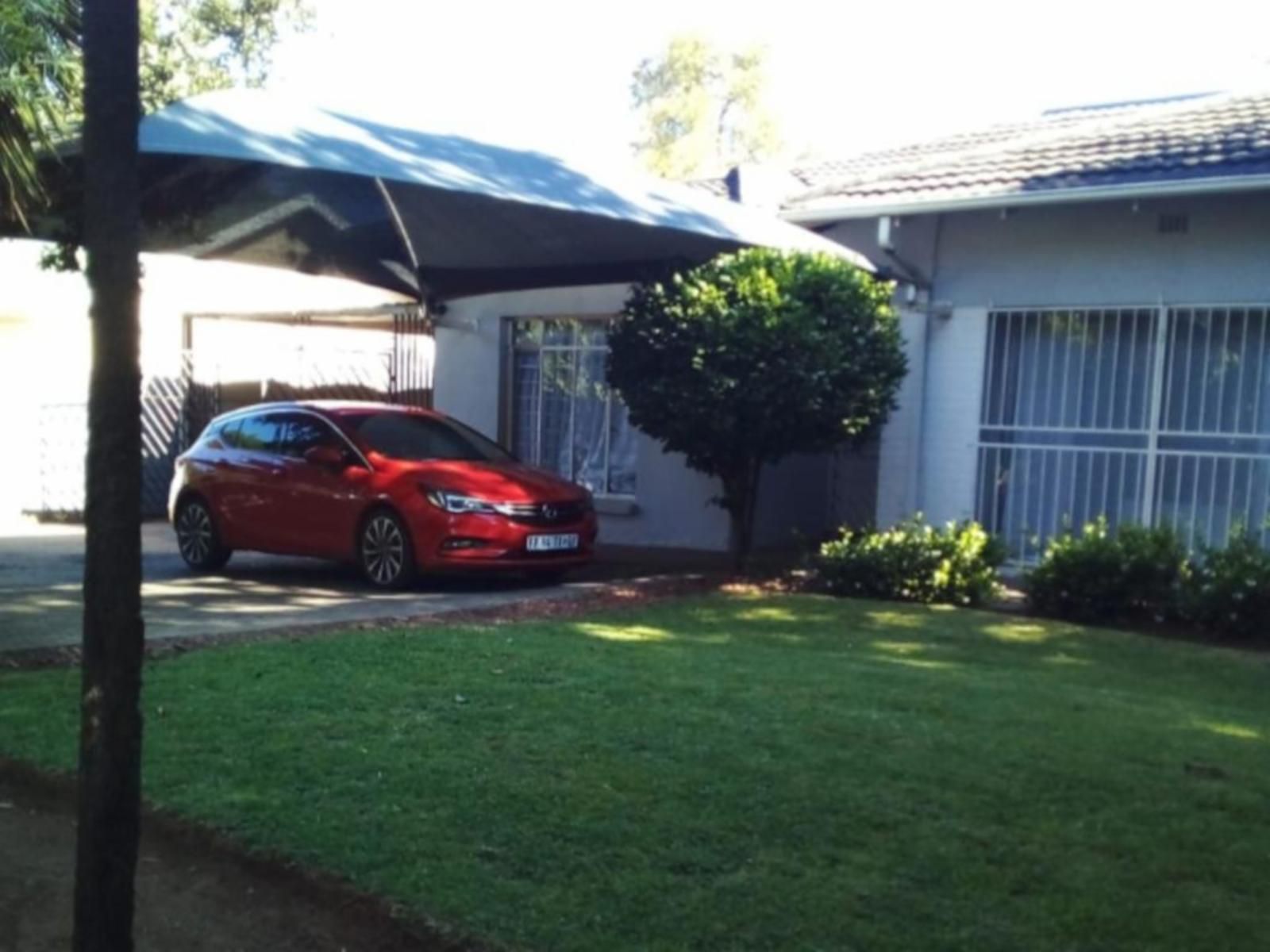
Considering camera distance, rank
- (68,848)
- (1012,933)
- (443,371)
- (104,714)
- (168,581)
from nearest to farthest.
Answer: (104,714), (1012,933), (68,848), (168,581), (443,371)

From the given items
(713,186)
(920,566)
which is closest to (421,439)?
(920,566)

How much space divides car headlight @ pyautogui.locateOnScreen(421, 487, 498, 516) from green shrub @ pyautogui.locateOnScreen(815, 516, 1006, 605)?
9.25 feet

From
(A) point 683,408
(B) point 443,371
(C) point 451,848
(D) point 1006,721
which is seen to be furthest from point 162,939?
(B) point 443,371

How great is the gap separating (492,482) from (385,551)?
106 centimetres

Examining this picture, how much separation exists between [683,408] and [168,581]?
4.77m

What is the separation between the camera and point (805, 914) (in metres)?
4.27

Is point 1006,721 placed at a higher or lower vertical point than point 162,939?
higher

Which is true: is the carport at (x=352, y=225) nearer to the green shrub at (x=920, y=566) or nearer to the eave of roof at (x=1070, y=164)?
the eave of roof at (x=1070, y=164)

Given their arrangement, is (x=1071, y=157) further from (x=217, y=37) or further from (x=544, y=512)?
(x=217, y=37)

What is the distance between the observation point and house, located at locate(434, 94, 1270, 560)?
1143cm

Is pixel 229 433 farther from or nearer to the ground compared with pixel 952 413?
nearer to the ground

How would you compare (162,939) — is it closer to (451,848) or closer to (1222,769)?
(451,848)

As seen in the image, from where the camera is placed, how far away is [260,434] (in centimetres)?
1296

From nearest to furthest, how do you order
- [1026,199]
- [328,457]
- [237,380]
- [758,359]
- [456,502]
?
[456,502], [758,359], [1026,199], [328,457], [237,380]
